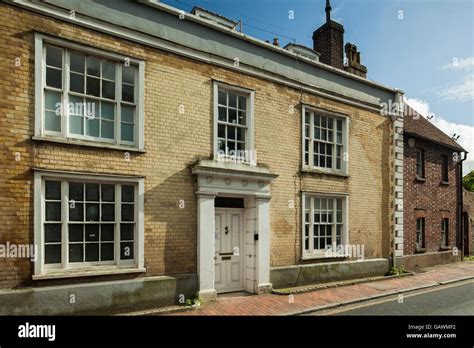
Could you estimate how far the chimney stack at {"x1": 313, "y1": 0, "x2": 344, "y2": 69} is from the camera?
1503cm

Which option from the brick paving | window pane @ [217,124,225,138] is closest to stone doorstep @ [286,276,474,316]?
the brick paving

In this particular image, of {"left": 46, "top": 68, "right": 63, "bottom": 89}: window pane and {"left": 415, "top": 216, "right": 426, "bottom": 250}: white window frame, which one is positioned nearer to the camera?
{"left": 46, "top": 68, "right": 63, "bottom": 89}: window pane

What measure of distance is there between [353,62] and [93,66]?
12.6 m

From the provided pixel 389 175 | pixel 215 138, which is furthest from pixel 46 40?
pixel 389 175

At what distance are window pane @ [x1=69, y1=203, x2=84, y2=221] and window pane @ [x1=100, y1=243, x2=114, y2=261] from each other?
833 millimetres

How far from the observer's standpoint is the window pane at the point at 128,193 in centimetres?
842

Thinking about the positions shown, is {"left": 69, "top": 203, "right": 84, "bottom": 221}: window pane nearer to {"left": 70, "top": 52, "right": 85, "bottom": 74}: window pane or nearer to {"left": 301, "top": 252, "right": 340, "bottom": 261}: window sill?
{"left": 70, "top": 52, "right": 85, "bottom": 74}: window pane

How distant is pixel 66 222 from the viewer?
7.55 m

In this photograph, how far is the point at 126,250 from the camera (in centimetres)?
838

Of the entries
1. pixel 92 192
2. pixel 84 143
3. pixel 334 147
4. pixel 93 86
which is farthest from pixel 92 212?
pixel 334 147

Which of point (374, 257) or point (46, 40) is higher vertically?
point (46, 40)

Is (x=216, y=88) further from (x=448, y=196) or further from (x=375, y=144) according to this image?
(x=448, y=196)

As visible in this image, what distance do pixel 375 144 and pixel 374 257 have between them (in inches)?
174

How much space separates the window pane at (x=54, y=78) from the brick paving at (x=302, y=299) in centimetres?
596
